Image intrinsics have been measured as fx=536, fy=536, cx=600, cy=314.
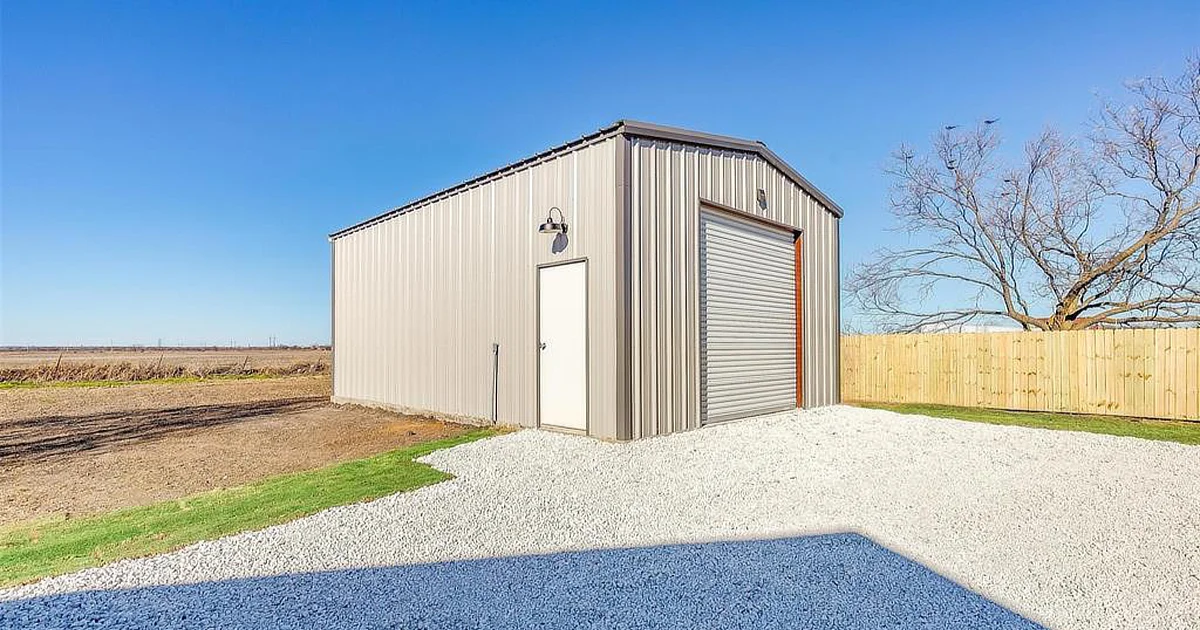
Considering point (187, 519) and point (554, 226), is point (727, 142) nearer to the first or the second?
point (554, 226)

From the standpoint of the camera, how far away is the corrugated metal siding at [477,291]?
6262 millimetres

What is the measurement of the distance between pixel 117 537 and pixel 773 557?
399 centimetres

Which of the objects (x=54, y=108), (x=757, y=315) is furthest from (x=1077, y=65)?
(x=54, y=108)

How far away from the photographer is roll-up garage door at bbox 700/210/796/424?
7086 mm

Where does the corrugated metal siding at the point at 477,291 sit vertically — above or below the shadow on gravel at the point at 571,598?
above

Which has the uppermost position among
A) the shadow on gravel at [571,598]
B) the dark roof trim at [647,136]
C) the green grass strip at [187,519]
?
the dark roof trim at [647,136]

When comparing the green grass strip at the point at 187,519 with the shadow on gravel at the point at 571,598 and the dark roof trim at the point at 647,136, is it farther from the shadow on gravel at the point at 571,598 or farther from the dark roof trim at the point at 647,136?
the dark roof trim at the point at 647,136

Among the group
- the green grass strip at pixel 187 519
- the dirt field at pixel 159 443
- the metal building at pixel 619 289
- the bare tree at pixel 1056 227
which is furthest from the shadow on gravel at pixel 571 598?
the bare tree at pixel 1056 227

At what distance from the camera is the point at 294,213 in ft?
45.0

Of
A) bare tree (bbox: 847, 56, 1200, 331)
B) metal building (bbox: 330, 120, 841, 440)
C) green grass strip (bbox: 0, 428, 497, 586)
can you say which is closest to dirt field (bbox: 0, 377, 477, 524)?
green grass strip (bbox: 0, 428, 497, 586)

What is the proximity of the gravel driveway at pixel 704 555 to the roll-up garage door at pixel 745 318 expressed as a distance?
81.1 inches

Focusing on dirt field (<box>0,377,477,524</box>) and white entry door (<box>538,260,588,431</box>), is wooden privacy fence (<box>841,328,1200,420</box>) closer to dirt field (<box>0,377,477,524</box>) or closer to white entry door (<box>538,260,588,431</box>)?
white entry door (<box>538,260,588,431</box>)

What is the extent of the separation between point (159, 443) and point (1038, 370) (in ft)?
44.6

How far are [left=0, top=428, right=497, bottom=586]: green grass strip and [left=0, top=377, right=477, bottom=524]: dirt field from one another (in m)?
0.46
